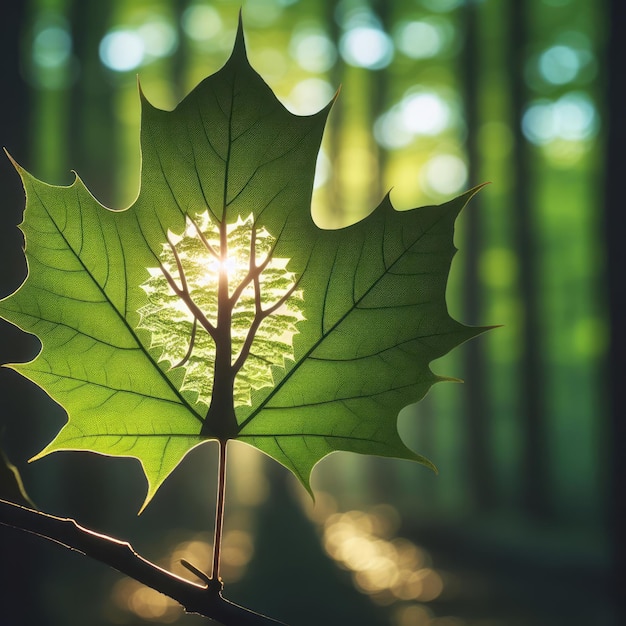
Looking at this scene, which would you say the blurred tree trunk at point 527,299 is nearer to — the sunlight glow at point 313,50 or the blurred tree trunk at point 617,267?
the sunlight glow at point 313,50

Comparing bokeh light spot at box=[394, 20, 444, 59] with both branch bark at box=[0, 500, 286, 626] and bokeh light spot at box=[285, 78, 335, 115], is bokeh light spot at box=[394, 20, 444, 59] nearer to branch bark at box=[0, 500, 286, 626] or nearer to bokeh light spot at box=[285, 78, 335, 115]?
bokeh light spot at box=[285, 78, 335, 115]

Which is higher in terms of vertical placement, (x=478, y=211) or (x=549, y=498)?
(x=478, y=211)

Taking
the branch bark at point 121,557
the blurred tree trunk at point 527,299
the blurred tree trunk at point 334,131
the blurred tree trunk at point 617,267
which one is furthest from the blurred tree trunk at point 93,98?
the branch bark at point 121,557

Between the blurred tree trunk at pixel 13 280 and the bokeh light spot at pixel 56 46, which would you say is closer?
the blurred tree trunk at pixel 13 280

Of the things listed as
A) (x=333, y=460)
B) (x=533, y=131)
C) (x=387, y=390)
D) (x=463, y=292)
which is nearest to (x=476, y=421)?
→ (x=463, y=292)

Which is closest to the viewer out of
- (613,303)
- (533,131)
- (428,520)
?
(613,303)

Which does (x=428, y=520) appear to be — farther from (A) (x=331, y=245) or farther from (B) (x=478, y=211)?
(A) (x=331, y=245)
